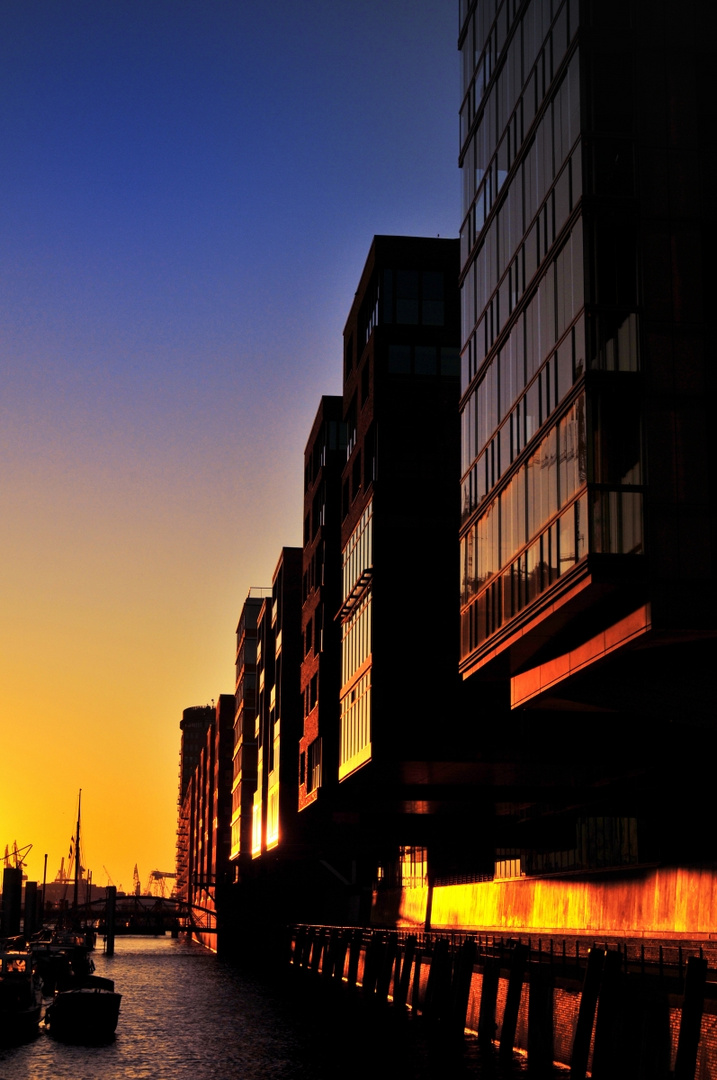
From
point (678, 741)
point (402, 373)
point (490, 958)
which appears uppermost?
point (402, 373)

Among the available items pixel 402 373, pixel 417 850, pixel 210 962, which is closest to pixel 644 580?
pixel 402 373

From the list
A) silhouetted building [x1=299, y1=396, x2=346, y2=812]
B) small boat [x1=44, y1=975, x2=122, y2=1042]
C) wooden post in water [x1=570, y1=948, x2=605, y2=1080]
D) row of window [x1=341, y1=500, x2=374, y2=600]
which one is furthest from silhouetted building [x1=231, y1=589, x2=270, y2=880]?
wooden post in water [x1=570, y1=948, x2=605, y2=1080]

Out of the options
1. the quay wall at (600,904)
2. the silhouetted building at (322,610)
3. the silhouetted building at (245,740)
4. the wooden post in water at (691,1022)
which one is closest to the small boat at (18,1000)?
the silhouetted building at (322,610)

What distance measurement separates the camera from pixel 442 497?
66188 millimetres

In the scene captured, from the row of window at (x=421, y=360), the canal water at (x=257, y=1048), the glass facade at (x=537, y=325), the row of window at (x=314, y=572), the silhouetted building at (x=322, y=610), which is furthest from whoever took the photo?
the row of window at (x=314, y=572)

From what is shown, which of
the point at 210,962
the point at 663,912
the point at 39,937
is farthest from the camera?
the point at 39,937

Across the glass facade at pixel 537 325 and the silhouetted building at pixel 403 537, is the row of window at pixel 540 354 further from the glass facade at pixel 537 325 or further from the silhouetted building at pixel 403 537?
the silhouetted building at pixel 403 537

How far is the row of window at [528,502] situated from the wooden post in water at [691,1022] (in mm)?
13292

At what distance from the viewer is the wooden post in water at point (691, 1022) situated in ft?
90.9

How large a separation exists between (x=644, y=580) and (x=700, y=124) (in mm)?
12725

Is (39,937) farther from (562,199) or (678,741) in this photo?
(562,199)

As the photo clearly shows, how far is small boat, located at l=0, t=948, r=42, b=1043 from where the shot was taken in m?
58.6

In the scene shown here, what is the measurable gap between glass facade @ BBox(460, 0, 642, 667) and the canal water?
13.2 metres

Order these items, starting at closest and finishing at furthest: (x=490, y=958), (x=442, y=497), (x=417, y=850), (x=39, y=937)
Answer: (x=490, y=958), (x=442, y=497), (x=417, y=850), (x=39, y=937)
